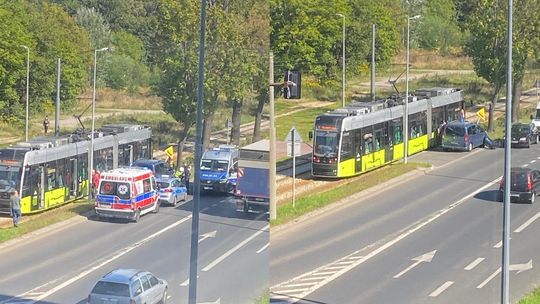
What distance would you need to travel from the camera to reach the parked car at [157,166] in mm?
3166

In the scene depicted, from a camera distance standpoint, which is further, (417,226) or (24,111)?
(417,226)

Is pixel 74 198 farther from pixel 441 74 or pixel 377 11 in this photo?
pixel 441 74

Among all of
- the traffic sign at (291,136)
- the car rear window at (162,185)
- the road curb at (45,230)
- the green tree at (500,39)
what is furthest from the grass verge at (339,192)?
the road curb at (45,230)

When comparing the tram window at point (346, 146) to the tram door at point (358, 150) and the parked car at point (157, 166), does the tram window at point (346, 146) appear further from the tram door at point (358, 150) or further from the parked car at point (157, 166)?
the parked car at point (157, 166)

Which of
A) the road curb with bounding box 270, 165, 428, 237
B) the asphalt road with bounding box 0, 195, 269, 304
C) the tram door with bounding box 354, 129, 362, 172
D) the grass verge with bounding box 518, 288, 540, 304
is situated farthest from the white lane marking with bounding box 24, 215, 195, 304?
the grass verge with bounding box 518, 288, 540, 304

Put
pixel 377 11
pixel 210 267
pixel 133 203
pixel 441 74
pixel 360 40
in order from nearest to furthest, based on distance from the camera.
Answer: pixel 133 203 < pixel 210 267 < pixel 360 40 < pixel 377 11 < pixel 441 74

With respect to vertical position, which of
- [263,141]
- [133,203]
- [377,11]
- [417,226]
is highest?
[377,11]

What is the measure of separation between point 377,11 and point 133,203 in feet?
5.83

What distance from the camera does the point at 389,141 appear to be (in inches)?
201

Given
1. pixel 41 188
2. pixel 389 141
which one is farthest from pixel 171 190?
pixel 389 141

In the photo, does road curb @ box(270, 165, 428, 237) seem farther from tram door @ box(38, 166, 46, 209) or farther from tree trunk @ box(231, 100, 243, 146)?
tram door @ box(38, 166, 46, 209)

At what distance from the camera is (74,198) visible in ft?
10.5

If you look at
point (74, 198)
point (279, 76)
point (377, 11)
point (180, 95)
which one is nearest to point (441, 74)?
point (377, 11)

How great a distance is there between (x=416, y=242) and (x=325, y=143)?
1.08 m
